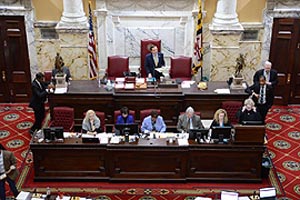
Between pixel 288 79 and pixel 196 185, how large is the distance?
4747mm

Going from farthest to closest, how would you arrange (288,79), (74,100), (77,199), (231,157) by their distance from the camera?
(288,79) → (74,100) → (231,157) → (77,199)

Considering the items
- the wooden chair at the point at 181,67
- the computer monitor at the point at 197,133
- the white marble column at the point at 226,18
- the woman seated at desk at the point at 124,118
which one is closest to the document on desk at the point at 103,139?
the woman seated at desk at the point at 124,118

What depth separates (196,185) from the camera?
8.75 metres

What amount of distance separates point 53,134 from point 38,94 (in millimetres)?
1761

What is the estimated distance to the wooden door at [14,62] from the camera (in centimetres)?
1155

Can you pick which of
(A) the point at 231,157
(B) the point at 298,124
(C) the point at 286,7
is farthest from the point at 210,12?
(A) the point at 231,157

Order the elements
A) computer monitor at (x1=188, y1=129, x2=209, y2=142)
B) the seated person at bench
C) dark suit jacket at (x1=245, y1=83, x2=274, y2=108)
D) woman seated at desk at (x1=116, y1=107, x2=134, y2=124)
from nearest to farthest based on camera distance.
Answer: computer monitor at (x1=188, y1=129, x2=209, y2=142)
the seated person at bench
woman seated at desk at (x1=116, y1=107, x2=134, y2=124)
dark suit jacket at (x1=245, y1=83, x2=274, y2=108)

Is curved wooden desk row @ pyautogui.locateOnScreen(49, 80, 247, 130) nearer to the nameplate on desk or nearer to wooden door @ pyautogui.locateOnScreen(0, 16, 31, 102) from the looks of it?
the nameplate on desk

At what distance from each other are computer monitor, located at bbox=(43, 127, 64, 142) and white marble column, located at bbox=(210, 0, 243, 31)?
4.88m

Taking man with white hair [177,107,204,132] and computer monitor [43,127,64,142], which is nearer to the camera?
computer monitor [43,127,64,142]

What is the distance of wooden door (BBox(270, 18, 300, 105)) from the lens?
1157 centimetres

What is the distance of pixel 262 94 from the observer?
33.3ft

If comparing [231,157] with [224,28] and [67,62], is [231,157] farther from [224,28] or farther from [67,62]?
[67,62]

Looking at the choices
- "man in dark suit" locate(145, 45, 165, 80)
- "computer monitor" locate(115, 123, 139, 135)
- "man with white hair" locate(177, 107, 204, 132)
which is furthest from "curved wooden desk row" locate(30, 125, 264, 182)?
"man in dark suit" locate(145, 45, 165, 80)
